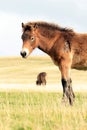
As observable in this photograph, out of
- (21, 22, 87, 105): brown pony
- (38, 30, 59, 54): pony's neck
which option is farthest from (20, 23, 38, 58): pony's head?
(38, 30, 59, 54): pony's neck

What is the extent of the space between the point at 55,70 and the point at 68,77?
51.7m

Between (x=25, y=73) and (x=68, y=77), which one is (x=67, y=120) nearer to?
(x=68, y=77)

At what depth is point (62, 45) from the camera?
17500 mm

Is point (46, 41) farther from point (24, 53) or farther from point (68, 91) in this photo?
point (68, 91)

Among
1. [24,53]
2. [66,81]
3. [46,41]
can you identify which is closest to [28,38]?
[24,53]

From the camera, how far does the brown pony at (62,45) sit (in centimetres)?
1706

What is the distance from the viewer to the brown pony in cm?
1706

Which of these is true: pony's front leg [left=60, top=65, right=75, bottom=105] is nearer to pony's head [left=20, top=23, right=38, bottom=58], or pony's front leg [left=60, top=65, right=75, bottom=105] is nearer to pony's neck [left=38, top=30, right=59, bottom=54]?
pony's neck [left=38, top=30, right=59, bottom=54]

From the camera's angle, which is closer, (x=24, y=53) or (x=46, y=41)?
(x=24, y=53)

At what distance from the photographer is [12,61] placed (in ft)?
267

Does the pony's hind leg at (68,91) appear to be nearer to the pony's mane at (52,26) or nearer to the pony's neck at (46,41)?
the pony's neck at (46,41)

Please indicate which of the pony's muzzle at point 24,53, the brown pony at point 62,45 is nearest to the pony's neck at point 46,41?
the brown pony at point 62,45

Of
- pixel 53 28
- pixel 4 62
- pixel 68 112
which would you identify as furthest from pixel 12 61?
pixel 68 112

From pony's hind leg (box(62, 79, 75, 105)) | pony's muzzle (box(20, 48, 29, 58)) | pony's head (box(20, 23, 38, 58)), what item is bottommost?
pony's hind leg (box(62, 79, 75, 105))
